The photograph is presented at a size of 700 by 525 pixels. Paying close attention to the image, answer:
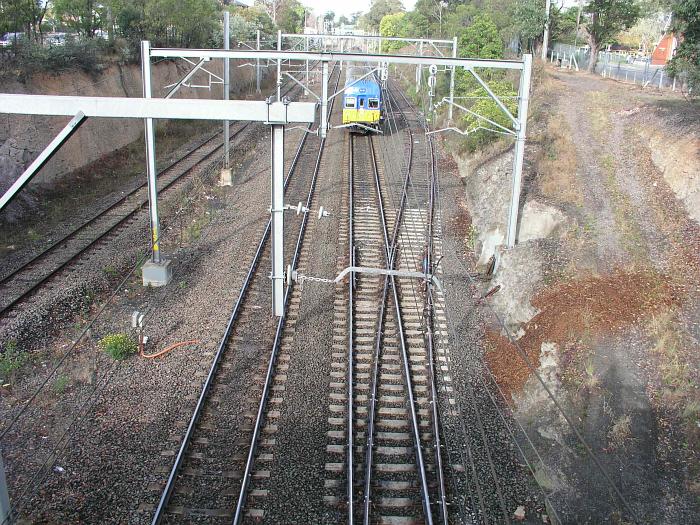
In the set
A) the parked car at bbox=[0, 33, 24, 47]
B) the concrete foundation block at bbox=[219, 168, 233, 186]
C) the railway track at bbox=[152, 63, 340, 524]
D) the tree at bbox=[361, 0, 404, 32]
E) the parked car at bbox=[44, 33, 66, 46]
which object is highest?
the tree at bbox=[361, 0, 404, 32]

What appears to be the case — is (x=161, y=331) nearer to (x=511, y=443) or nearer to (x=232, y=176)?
(x=511, y=443)

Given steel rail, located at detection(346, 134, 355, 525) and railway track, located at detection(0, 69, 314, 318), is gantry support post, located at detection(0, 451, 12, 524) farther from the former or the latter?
railway track, located at detection(0, 69, 314, 318)

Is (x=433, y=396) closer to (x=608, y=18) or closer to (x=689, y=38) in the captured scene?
(x=689, y=38)

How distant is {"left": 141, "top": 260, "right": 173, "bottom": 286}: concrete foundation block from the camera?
14.1m

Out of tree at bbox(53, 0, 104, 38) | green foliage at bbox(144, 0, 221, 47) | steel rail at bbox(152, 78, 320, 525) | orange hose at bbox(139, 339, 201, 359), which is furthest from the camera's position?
green foliage at bbox(144, 0, 221, 47)

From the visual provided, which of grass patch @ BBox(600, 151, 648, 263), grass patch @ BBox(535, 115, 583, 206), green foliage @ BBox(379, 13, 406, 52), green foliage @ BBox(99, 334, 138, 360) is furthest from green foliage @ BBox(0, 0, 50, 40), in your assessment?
green foliage @ BBox(379, 13, 406, 52)

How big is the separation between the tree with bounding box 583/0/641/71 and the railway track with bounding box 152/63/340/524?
3065cm

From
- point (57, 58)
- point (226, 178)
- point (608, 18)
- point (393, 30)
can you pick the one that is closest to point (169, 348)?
point (226, 178)

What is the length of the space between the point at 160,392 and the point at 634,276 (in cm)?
973

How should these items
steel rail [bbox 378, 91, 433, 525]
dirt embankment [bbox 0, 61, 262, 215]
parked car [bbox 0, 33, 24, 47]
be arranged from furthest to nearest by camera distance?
parked car [bbox 0, 33, 24, 47] < dirt embankment [bbox 0, 61, 262, 215] < steel rail [bbox 378, 91, 433, 525]

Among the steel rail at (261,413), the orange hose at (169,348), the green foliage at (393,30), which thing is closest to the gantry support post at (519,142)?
the steel rail at (261,413)

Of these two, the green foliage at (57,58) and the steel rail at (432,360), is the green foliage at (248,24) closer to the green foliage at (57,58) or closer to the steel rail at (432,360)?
the green foliage at (57,58)

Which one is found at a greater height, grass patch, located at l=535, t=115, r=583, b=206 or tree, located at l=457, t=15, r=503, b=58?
tree, located at l=457, t=15, r=503, b=58

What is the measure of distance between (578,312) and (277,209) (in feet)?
20.2
